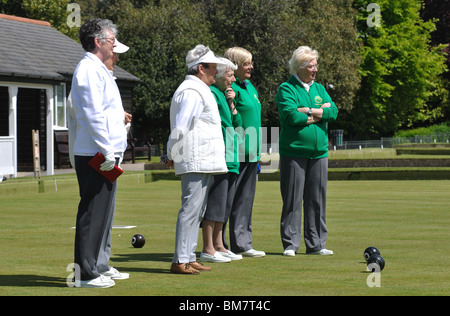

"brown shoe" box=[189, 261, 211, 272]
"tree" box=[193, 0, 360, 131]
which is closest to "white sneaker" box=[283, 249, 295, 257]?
"brown shoe" box=[189, 261, 211, 272]

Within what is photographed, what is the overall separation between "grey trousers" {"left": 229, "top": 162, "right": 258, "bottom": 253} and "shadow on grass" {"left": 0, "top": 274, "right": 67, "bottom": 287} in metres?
2.06

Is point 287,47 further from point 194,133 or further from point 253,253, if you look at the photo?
point 194,133

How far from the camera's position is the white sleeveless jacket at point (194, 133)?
6.56 meters

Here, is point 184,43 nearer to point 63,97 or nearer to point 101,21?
point 63,97

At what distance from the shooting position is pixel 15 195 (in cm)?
1636

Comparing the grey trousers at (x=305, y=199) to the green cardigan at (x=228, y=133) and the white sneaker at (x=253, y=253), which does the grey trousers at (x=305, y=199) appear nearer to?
the white sneaker at (x=253, y=253)

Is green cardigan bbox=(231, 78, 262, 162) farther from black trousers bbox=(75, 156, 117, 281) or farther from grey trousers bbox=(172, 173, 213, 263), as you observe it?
black trousers bbox=(75, 156, 117, 281)

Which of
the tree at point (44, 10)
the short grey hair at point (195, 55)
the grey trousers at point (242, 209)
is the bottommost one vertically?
the grey trousers at point (242, 209)

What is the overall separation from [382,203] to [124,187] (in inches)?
270

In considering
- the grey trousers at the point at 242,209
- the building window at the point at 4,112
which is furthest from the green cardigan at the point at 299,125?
the building window at the point at 4,112

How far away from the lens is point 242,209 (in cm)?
795

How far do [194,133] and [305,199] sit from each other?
6.05 ft

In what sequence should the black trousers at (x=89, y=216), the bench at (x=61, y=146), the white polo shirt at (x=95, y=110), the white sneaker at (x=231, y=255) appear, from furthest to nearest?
the bench at (x=61, y=146), the white sneaker at (x=231, y=255), the black trousers at (x=89, y=216), the white polo shirt at (x=95, y=110)

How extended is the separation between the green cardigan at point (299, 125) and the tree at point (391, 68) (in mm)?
39994
